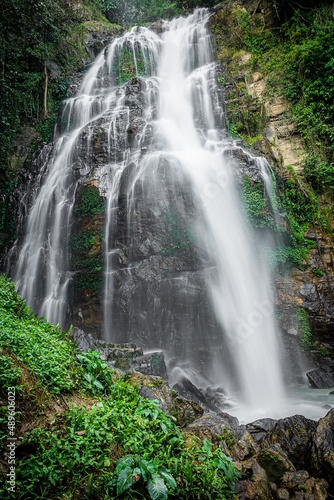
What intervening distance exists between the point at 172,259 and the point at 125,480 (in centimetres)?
875

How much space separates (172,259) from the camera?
35.6ft

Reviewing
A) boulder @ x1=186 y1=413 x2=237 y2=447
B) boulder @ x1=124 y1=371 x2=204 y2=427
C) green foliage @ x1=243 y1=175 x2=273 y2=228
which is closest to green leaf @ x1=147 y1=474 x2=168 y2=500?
boulder @ x1=186 y1=413 x2=237 y2=447

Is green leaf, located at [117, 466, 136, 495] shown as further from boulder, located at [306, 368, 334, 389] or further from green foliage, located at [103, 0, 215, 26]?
green foliage, located at [103, 0, 215, 26]

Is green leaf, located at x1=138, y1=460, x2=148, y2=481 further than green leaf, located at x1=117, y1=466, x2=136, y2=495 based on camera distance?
Yes

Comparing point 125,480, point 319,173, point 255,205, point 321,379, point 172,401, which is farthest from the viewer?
point 319,173

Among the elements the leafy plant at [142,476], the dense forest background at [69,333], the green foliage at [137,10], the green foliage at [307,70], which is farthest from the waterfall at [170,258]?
the green foliage at [137,10]

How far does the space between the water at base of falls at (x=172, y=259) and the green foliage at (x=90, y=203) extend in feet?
1.13

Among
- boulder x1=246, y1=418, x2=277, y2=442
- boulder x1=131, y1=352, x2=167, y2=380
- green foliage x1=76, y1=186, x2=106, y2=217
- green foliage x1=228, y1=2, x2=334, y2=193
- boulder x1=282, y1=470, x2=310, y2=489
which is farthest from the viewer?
green foliage x1=228, y1=2, x2=334, y2=193

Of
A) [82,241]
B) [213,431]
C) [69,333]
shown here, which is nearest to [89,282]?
[82,241]

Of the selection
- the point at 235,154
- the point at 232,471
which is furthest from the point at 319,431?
the point at 235,154

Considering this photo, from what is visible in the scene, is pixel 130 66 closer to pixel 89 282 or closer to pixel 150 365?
pixel 89 282

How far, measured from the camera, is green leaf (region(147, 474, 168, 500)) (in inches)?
88.9

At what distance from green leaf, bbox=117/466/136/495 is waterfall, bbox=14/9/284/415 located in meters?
6.77

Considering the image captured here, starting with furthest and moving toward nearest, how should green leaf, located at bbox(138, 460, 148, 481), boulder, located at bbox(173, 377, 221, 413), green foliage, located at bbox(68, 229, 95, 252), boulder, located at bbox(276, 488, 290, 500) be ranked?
1. green foliage, located at bbox(68, 229, 95, 252)
2. boulder, located at bbox(173, 377, 221, 413)
3. boulder, located at bbox(276, 488, 290, 500)
4. green leaf, located at bbox(138, 460, 148, 481)
